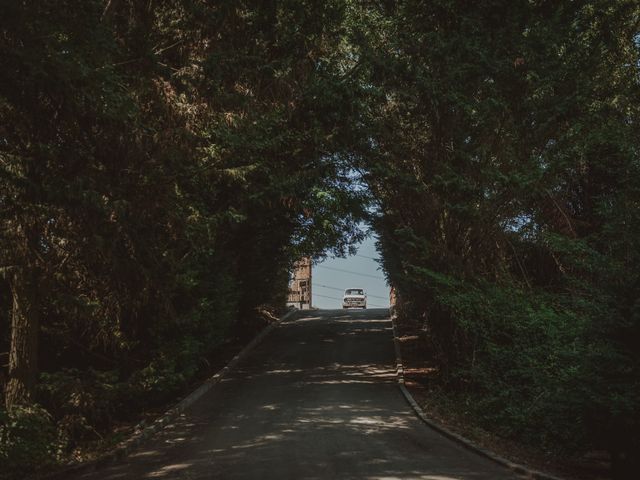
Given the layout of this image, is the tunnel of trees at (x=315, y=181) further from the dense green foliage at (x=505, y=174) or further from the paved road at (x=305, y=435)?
the paved road at (x=305, y=435)

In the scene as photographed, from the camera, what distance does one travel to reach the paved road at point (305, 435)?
8.92 meters

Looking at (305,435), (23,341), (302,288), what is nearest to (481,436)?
(305,435)

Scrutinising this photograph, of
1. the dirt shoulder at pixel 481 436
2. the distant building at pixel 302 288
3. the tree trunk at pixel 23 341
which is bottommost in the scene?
the dirt shoulder at pixel 481 436

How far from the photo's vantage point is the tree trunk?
35.6 feet

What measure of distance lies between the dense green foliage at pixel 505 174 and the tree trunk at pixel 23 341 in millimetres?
8255

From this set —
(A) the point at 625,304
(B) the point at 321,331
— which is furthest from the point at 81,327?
(B) the point at 321,331

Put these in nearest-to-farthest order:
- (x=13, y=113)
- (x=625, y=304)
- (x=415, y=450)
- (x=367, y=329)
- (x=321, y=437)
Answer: (x=13, y=113) < (x=625, y=304) < (x=415, y=450) < (x=321, y=437) < (x=367, y=329)

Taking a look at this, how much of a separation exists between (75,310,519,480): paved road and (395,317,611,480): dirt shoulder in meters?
0.59

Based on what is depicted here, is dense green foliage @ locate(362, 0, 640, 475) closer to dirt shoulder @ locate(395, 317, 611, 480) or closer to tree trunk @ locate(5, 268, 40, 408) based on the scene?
dirt shoulder @ locate(395, 317, 611, 480)

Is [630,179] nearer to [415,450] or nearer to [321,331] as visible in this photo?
[415,450]

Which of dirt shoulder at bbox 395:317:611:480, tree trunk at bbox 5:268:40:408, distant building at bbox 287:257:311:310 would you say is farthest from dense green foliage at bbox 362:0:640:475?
distant building at bbox 287:257:311:310

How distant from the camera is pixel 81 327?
13.3 m

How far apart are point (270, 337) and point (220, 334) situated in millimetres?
8852

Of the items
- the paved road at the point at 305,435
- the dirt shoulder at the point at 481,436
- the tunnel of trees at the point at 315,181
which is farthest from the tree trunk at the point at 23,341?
the dirt shoulder at the point at 481,436
